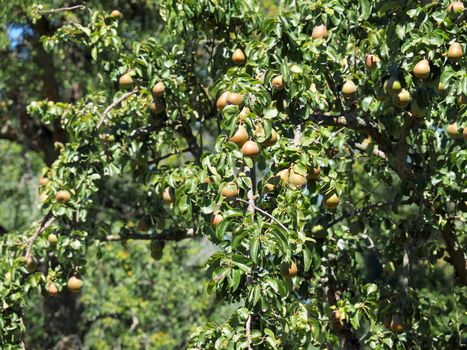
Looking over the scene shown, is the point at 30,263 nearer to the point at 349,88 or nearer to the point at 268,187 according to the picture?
the point at 268,187

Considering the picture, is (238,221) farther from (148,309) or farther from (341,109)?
(148,309)

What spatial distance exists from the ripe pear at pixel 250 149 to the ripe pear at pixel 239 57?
1115 mm

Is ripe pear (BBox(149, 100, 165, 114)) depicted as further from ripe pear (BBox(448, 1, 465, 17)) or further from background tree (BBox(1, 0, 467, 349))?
ripe pear (BBox(448, 1, 465, 17))

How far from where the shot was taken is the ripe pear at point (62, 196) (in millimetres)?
3773

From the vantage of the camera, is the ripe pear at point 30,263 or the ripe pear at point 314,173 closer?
the ripe pear at point 314,173

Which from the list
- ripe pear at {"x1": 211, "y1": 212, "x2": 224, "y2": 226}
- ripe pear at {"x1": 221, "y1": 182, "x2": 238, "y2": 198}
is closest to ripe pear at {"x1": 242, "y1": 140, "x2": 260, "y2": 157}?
ripe pear at {"x1": 221, "y1": 182, "x2": 238, "y2": 198}

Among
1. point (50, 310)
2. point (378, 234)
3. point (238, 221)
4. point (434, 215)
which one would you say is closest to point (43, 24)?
point (50, 310)

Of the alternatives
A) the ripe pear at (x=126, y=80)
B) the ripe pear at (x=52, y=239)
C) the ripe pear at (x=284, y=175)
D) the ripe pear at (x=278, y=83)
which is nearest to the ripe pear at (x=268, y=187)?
the ripe pear at (x=284, y=175)

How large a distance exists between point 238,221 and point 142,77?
1.54 meters

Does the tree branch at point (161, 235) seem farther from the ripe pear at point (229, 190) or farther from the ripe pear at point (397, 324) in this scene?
the ripe pear at point (229, 190)

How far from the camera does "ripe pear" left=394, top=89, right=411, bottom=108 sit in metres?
3.21

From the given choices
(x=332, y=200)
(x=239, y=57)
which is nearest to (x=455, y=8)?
(x=332, y=200)

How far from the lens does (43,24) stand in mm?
7043

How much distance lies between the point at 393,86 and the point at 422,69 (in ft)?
0.68
